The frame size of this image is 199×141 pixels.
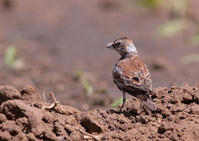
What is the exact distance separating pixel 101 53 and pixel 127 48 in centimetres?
830

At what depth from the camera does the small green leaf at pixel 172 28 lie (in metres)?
18.5

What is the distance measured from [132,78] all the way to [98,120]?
1.04m

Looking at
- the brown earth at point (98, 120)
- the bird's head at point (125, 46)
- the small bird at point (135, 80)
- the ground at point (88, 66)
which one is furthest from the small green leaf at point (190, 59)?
the brown earth at point (98, 120)

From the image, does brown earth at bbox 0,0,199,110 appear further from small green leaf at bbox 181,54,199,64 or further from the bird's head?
the bird's head

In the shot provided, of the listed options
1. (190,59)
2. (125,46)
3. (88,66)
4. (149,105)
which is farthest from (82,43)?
(149,105)

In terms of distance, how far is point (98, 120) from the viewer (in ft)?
26.5

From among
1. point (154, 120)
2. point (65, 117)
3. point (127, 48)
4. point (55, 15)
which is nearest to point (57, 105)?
point (65, 117)

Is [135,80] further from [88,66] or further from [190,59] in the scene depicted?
[88,66]

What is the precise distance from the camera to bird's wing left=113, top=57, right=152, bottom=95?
28.3 ft

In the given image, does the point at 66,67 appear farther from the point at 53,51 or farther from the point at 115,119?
the point at 115,119

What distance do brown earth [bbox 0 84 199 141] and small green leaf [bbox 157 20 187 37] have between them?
967 centimetres

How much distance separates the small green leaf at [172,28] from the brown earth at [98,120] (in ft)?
31.7

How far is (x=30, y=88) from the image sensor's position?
345 inches

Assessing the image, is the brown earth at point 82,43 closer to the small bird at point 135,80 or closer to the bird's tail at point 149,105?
the small bird at point 135,80
